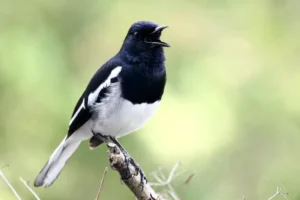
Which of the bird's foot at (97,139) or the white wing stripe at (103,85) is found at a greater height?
the white wing stripe at (103,85)

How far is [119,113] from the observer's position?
2.62m

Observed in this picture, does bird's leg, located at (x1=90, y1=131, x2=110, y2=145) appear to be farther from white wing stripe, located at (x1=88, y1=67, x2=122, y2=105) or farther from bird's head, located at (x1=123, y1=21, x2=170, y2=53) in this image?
bird's head, located at (x1=123, y1=21, x2=170, y2=53)

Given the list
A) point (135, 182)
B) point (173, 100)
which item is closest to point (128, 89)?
point (135, 182)

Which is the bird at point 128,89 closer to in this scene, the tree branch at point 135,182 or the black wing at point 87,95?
the black wing at point 87,95

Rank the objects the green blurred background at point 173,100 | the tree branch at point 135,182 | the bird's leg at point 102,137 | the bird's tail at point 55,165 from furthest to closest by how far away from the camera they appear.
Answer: the green blurred background at point 173,100, the bird's tail at point 55,165, the bird's leg at point 102,137, the tree branch at point 135,182

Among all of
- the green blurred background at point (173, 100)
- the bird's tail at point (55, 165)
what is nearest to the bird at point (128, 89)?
the bird's tail at point (55, 165)

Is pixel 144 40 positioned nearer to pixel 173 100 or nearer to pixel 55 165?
pixel 55 165

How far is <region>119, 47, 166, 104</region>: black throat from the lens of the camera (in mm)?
2596

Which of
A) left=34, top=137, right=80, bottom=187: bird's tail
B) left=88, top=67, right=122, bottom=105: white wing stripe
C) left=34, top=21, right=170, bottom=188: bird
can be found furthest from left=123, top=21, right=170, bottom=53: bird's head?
left=34, top=137, right=80, bottom=187: bird's tail

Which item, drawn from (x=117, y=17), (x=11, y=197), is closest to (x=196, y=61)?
(x=117, y=17)

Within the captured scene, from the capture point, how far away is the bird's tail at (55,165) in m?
2.87

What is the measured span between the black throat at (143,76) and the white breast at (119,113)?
0.07 ft

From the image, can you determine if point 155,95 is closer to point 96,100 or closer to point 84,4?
point 96,100

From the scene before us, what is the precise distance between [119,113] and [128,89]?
0.32ft
